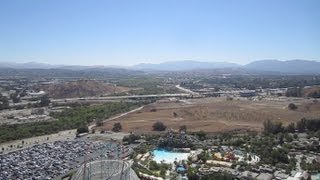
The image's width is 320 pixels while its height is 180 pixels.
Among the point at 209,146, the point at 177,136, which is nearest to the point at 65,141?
the point at 177,136

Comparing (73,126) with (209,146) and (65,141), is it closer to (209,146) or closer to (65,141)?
(65,141)

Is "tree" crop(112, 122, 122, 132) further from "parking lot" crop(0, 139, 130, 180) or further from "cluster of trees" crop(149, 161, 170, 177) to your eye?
"cluster of trees" crop(149, 161, 170, 177)

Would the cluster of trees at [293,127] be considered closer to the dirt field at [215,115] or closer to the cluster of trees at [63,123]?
the dirt field at [215,115]

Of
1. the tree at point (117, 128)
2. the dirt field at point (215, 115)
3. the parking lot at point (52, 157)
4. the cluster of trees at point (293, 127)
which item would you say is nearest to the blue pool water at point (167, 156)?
the parking lot at point (52, 157)

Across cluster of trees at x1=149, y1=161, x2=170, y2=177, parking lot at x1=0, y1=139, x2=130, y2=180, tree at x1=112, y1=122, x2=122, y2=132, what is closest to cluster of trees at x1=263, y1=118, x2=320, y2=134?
parking lot at x1=0, y1=139, x2=130, y2=180

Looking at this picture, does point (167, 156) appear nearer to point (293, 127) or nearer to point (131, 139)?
point (131, 139)

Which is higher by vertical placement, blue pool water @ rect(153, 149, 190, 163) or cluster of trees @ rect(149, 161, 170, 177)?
cluster of trees @ rect(149, 161, 170, 177)
